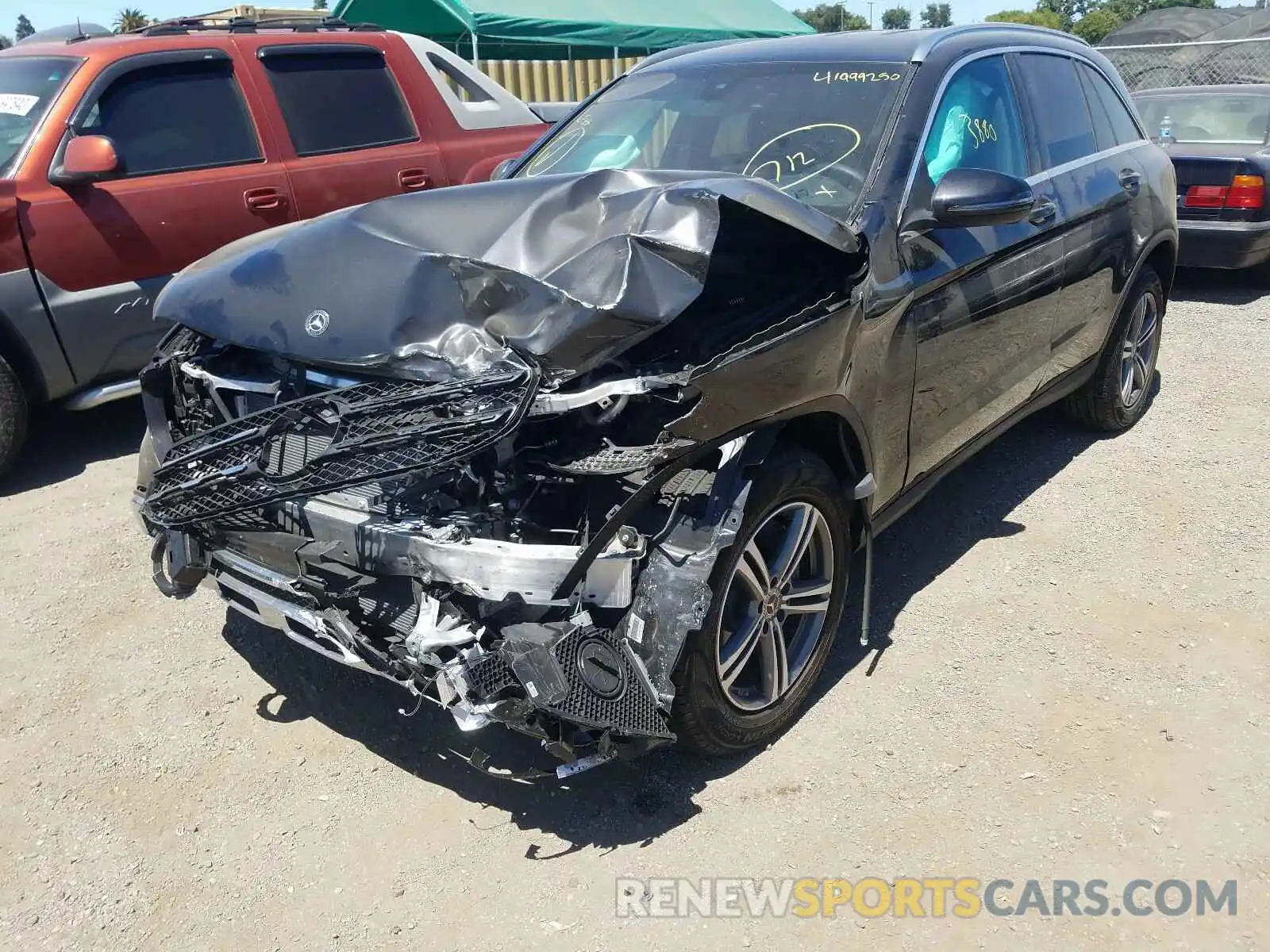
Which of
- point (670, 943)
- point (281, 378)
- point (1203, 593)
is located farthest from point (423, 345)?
point (1203, 593)

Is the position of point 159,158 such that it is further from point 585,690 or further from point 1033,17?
point 1033,17

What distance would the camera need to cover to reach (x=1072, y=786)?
9.11ft

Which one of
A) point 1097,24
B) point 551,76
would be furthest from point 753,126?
point 1097,24

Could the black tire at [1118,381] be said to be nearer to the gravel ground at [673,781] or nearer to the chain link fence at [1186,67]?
the gravel ground at [673,781]

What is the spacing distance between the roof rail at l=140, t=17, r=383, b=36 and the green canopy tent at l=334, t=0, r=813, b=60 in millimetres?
7304

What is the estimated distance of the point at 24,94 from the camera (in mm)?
5102

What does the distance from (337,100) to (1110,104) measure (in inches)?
170

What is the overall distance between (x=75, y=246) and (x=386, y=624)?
3.52 metres

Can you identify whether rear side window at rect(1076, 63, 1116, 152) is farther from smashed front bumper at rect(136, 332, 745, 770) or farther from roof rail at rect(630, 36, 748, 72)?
smashed front bumper at rect(136, 332, 745, 770)

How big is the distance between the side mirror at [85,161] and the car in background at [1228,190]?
269 inches

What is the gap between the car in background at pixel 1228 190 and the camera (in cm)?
748

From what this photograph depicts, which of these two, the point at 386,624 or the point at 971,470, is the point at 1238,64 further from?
the point at 386,624

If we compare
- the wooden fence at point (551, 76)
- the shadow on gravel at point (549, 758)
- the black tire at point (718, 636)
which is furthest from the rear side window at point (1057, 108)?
the wooden fence at point (551, 76)

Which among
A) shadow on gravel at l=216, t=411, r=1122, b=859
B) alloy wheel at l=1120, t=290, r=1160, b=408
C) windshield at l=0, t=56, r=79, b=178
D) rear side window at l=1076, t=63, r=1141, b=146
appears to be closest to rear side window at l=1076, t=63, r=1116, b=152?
rear side window at l=1076, t=63, r=1141, b=146
